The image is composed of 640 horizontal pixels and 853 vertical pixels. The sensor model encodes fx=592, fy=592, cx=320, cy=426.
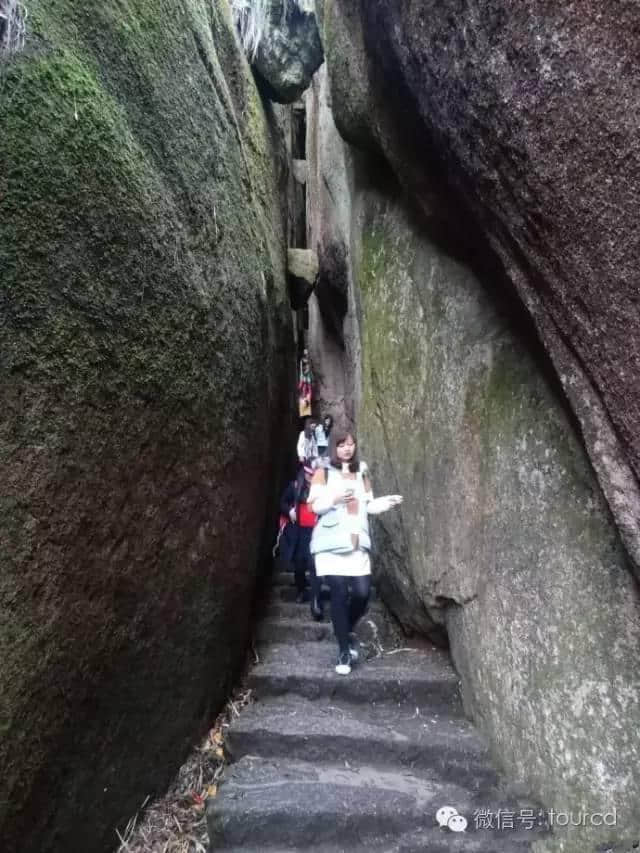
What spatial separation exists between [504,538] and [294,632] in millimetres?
2435

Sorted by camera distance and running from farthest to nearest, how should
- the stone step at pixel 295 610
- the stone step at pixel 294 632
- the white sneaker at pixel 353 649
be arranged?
the stone step at pixel 295 610 → the stone step at pixel 294 632 → the white sneaker at pixel 353 649

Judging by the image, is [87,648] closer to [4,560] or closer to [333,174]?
[4,560]

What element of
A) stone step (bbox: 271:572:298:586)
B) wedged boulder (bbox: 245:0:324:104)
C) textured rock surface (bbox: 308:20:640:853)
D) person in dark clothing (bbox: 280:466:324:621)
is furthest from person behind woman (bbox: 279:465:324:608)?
wedged boulder (bbox: 245:0:324:104)

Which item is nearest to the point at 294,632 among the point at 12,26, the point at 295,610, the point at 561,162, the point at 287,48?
the point at 295,610

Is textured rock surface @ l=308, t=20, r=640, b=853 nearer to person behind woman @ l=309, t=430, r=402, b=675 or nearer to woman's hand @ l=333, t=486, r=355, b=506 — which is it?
person behind woman @ l=309, t=430, r=402, b=675

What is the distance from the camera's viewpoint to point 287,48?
680cm

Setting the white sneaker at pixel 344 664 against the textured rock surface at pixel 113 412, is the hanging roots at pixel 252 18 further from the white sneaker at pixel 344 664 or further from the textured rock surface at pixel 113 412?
the white sneaker at pixel 344 664

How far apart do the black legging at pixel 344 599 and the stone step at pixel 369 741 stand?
22.1 inches

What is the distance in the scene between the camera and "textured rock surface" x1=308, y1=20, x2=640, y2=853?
3092 millimetres

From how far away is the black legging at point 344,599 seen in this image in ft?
14.7

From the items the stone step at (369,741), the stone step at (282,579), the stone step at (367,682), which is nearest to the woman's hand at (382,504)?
the stone step at (367,682)

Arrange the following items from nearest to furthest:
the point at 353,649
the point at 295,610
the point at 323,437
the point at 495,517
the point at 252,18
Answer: the point at 495,517, the point at 353,649, the point at 295,610, the point at 252,18, the point at 323,437

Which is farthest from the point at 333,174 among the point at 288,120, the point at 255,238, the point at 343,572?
the point at 343,572

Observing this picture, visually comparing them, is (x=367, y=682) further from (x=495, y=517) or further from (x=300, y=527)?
(x=300, y=527)
